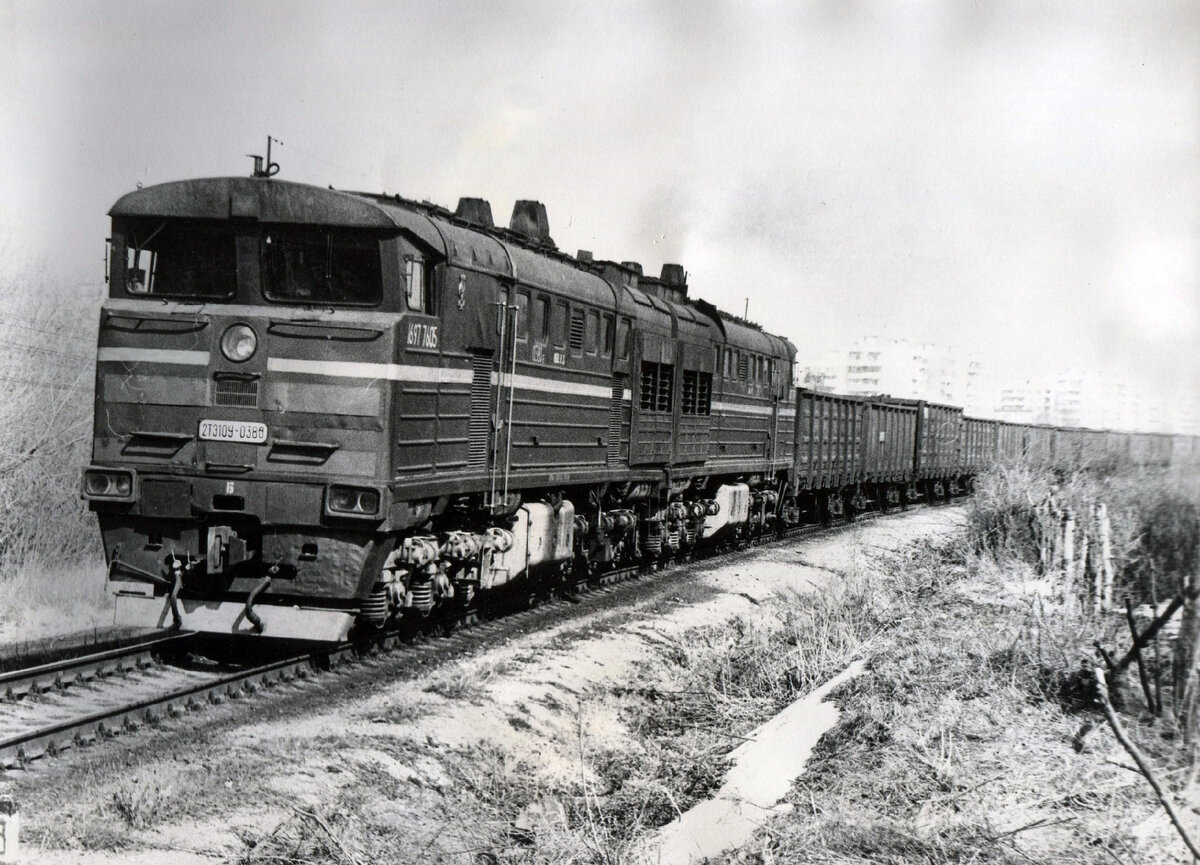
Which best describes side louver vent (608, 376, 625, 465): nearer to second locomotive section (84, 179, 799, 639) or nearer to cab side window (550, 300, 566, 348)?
cab side window (550, 300, 566, 348)

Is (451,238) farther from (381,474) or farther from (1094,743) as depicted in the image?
(1094,743)

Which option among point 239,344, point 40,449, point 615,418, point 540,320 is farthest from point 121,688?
point 615,418

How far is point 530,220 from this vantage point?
14.7 meters

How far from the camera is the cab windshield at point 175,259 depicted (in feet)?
30.6

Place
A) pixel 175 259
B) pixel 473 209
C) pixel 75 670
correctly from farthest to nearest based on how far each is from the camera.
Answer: pixel 473 209 < pixel 175 259 < pixel 75 670

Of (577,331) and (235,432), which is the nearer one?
(235,432)

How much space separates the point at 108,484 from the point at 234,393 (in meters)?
1.31

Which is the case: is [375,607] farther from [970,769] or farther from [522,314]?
[970,769]

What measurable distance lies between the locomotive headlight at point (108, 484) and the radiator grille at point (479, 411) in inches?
125

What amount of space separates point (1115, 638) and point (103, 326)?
8910mm

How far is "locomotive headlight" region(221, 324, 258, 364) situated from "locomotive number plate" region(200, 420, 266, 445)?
536 millimetres

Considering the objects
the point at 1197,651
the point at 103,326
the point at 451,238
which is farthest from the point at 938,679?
the point at 103,326

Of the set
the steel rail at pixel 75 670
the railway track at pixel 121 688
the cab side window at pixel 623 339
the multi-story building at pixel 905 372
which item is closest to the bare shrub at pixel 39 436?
the railway track at pixel 121 688

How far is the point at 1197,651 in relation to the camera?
6301mm
